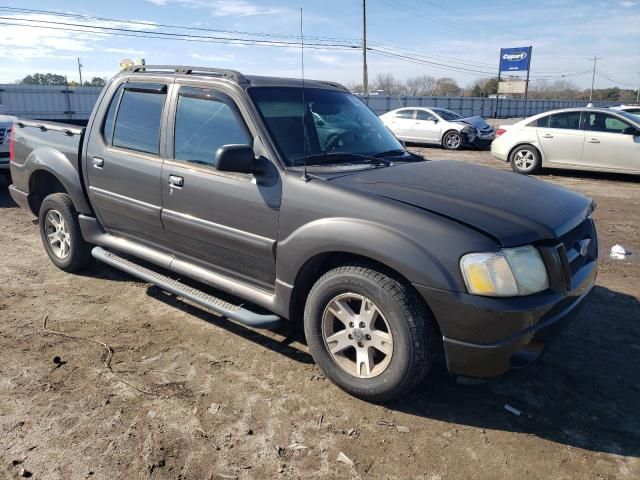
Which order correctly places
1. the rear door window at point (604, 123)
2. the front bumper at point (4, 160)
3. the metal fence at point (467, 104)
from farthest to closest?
the metal fence at point (467, 104) → the rear door window at point (604, 123) → the front bumper at point (4, 160)

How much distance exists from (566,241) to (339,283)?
1.36 m

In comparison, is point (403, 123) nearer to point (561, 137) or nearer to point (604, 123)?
point (561, 137)

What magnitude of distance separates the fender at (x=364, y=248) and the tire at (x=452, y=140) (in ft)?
50.1

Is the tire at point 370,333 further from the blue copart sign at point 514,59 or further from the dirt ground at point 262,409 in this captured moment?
the blue copart sign at point 514,59

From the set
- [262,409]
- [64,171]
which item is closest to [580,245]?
[262,409]

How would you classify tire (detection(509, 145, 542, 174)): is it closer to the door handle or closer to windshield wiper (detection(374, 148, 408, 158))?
windshield wiper (detection(374, 148, 408, 158))

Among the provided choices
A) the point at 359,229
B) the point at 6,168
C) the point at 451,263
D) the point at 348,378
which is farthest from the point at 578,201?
the point at 6,168

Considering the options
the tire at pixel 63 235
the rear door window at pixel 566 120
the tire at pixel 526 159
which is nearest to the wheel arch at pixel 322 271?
the tire at pixel 63 235

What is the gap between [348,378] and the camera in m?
3.07

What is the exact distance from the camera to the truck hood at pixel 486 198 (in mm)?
2680

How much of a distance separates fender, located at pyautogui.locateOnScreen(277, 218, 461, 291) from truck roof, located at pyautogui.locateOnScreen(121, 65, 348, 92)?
1.27 meters

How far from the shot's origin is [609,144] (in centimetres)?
1062

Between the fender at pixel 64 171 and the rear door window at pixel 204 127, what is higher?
the rear door window at pixel 204 127

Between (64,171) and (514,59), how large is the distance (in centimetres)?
5316
